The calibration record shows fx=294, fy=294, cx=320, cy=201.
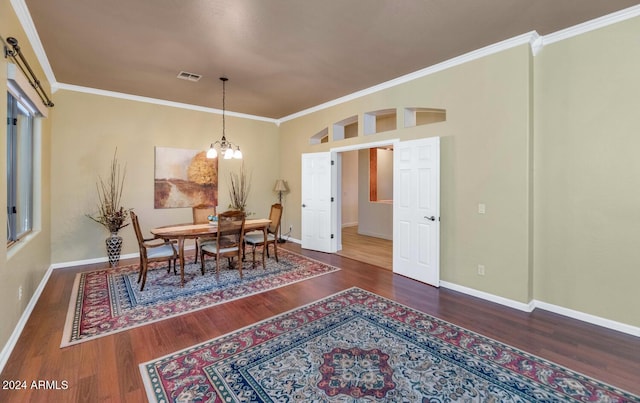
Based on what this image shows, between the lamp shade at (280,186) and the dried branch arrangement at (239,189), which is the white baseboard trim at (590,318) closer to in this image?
the lamp shade at (280,186)

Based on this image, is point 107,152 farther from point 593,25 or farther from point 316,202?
point 593,25

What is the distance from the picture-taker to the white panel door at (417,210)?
3934 mm

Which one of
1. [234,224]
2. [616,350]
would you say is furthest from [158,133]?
[616,350]

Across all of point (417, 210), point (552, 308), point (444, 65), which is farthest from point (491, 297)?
point (444, 65)

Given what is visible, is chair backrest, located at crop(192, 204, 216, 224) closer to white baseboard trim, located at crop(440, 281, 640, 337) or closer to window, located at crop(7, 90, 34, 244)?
window, located at crop(7, 90, 34, 244)

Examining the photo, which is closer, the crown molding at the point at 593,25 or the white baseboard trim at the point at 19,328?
the white baseboard trim at the point at 19,328

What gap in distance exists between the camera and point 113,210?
5.05 m

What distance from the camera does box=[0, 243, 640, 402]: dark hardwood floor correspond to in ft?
6.72

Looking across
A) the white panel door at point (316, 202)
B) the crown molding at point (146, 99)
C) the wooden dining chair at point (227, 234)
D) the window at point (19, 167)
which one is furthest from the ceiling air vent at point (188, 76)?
the white panel door at point (316, 202)

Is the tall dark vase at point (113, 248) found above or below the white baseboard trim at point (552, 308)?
above

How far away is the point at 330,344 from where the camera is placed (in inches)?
99.8

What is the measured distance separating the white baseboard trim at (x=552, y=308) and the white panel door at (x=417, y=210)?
39cm

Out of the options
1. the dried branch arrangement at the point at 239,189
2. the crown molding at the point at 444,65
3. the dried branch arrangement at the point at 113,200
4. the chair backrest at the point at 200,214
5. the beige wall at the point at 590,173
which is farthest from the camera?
the dried branch arrangement at the point at 239,189

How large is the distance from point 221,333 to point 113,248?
3213mm
